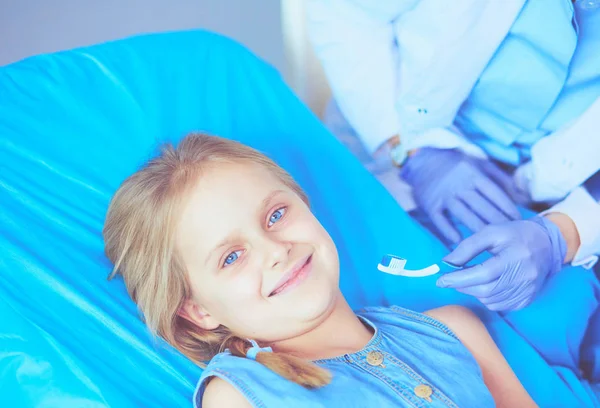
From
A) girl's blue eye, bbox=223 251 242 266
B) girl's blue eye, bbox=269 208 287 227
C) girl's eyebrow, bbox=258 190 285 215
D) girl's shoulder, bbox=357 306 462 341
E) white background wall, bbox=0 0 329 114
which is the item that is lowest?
girl's shoulder, bbox=357 306 462 341

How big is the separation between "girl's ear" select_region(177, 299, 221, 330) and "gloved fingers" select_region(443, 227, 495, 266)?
1.46ft

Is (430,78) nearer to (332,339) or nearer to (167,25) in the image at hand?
(332,339)

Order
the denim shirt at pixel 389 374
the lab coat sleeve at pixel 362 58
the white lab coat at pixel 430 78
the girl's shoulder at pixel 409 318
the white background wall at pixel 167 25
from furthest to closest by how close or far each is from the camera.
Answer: the white background wall at pixel 167 25
the lab coat sleeve at pixel 362 58
the white lab coat at pixel 430 78
the girl's shoulder at pixel 409 318
the denim shirt at pixel 389 374

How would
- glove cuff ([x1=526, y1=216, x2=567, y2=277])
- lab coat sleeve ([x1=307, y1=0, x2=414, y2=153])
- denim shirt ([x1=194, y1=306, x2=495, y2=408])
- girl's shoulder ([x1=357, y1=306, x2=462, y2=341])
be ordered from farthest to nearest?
lab coat sleeve ([x1=307, y1=0, x2=414, y2=153]) < glove cuff ([x1=526, y1=216, x2=567, y2=277]) < girl's shoulder ([x1=357, y1=306, x2=462, y2=341]) < denim shirt ([x1=194, y1=306, x2=495, y2=408])

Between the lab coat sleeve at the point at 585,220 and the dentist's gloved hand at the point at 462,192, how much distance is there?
4.1 inches

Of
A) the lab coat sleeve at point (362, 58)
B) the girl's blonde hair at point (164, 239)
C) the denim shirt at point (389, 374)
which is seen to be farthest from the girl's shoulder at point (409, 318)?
the lab coat sleeve at point (362, 58)

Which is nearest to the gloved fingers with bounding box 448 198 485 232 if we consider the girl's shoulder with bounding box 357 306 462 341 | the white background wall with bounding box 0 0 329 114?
the girl's shoulder with bounding box 357 306 462 341

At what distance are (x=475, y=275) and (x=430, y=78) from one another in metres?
0.50

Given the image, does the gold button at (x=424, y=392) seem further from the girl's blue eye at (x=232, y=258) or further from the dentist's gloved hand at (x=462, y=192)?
the dentist's gloved hand at (x=462, y=192)

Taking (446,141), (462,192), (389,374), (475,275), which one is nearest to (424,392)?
(389,374)

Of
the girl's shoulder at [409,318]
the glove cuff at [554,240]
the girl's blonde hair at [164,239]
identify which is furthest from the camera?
the glove cuff at [554,240]

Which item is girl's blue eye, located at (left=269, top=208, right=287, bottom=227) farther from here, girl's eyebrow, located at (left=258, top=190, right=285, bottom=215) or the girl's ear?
the girl's ear

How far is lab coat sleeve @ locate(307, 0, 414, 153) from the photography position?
5.08ft

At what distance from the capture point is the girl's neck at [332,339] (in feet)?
3.33
